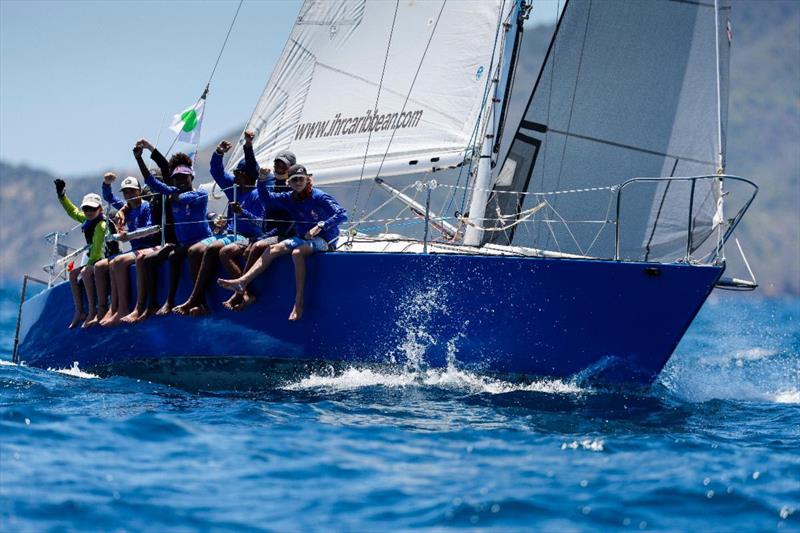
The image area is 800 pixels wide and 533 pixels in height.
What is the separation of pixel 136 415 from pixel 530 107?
455 cm

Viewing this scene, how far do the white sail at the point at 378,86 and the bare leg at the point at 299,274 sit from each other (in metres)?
1.34

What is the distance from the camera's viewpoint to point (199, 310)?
940 centimetres

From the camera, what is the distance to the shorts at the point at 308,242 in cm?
890

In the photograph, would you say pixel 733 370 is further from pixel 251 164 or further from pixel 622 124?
pixel 251 164

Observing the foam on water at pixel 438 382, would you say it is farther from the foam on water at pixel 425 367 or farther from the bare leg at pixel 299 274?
the bare leg at pixel 299 274

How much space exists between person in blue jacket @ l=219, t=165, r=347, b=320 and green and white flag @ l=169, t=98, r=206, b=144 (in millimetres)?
2271

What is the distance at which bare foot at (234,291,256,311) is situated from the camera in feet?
29.8

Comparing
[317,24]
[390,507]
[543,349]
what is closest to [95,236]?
[317,24]

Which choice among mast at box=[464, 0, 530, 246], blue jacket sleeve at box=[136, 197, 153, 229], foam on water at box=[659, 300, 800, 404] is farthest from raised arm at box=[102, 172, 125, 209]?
foam on water at box=[659, 300, 800, 404]

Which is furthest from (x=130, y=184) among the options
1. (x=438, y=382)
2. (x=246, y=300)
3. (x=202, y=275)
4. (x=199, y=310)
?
(x=438, y=382)

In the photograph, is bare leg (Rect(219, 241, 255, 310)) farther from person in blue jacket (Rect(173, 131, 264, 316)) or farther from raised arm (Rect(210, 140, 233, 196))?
raised arm (Rect(210, 140, 233, 196))

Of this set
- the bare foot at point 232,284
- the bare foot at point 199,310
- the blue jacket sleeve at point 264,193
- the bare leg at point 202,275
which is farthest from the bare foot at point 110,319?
the blue jacket sleeve at point 264,193

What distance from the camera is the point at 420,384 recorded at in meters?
8.69

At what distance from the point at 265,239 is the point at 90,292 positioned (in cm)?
237
